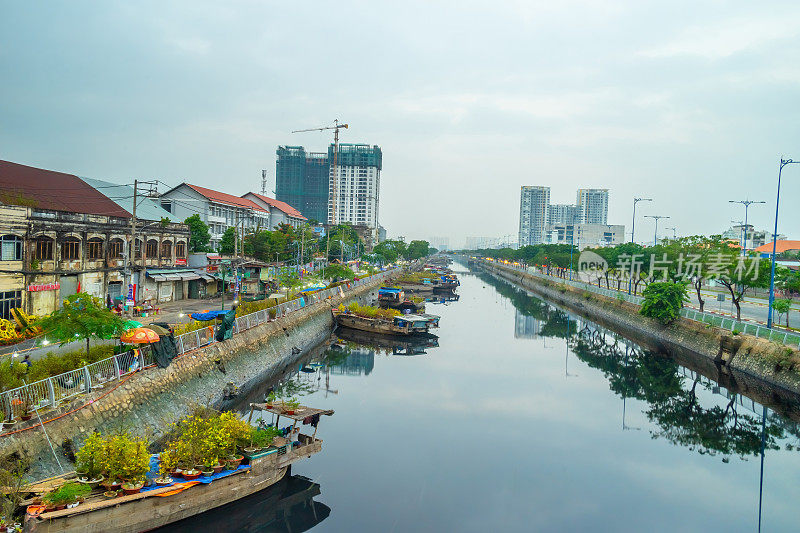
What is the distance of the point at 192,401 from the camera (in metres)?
21.9

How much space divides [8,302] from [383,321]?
93.7 feet

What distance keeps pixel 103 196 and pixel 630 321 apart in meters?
51.9

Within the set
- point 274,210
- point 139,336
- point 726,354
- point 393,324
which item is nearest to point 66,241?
point 139,336

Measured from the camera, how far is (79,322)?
17.7 metres

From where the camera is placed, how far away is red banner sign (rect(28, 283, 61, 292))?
28.6 metres

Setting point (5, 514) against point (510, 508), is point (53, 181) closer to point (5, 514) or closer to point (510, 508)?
point (5, 514)

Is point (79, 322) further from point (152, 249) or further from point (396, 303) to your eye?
point (396, 303)

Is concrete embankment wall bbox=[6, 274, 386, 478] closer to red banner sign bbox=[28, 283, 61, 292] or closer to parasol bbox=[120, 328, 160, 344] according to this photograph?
parasol bbox=[120, 328, 160, 344]

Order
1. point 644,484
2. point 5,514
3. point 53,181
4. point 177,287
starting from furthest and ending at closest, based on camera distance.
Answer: point 177,287
point 53,181
point 644,484
point 5,514

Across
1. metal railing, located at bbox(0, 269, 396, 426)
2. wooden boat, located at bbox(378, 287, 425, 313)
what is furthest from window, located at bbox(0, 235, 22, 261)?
wooden boat, located at bbox(378, 287, 425, 313)

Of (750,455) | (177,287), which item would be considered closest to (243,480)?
(750,455)

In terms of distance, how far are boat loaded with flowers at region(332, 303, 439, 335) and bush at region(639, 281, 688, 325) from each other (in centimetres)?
1958

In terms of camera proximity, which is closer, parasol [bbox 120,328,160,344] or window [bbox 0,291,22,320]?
parasol [bbox 120,328,160,344]

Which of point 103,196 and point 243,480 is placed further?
point 103,196
